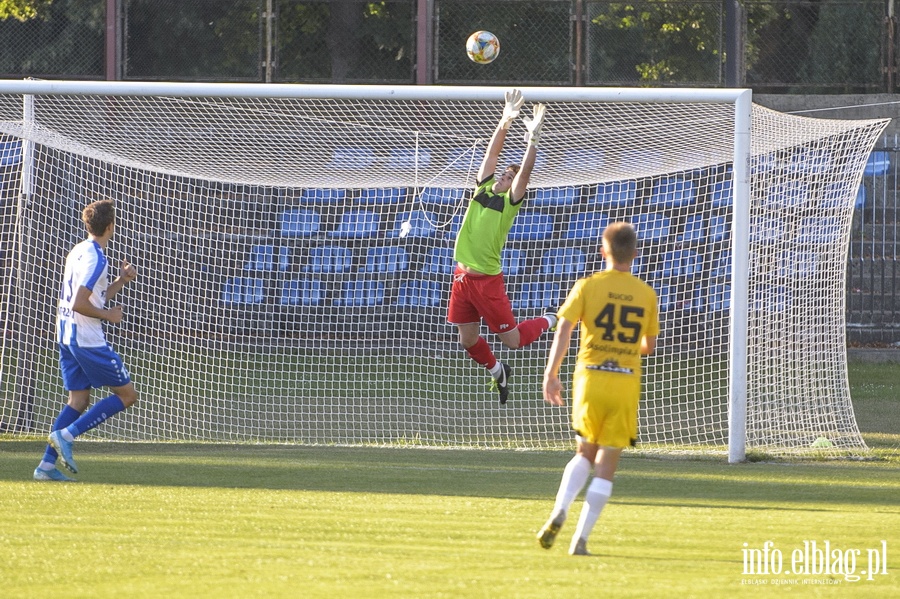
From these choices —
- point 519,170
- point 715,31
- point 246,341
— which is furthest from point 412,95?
point 715,31

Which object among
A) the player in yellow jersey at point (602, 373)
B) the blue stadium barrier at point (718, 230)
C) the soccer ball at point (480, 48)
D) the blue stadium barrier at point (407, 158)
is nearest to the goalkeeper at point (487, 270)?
the soccer ball at point (480, 48)

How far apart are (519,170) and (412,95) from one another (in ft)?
3.38

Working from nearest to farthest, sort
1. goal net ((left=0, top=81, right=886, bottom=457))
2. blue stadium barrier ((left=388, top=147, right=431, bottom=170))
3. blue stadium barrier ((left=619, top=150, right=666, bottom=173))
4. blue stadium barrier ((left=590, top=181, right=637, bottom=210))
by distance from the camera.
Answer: goal net ((left=0, top=81, right=886, bottom=457))
blue stadium barrier ((left=619, top=150, right=666, bottom=173))
blue stadium barrier ((left=388, top=147, right=431, bottom=170))
blue stadium barrier ((left=590, top=181, right=637, bottom=210))

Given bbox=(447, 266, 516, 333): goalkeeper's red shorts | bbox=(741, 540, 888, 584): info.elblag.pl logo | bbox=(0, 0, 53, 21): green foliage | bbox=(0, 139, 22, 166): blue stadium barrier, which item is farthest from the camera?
bbox=(0, 0, 53, 21): green foliage

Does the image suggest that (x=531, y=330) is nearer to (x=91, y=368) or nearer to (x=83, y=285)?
(x=91, y=368)

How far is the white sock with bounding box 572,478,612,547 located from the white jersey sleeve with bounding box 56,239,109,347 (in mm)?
3600

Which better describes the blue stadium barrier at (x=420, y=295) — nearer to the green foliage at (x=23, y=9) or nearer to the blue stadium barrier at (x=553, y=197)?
the blue stadium barrier at (x=553, y=197)

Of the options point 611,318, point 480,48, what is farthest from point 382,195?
point 611,318

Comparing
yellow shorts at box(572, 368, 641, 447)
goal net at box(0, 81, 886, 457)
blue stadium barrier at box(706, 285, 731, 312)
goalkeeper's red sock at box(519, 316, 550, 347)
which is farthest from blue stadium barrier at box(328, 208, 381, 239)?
yellow shorts at box(572, 368, 641, 447)

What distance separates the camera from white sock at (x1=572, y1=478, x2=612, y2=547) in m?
5.27

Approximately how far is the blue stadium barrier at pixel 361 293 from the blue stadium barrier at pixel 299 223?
973 millimetres

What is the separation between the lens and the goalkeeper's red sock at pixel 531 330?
9.55m

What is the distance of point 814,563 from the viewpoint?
5.20m

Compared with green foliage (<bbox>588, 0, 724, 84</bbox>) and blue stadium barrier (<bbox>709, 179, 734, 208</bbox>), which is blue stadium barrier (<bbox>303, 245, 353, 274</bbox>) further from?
blue stadium barrier (<bbox>709, 179, 734, 208</bbox>)
